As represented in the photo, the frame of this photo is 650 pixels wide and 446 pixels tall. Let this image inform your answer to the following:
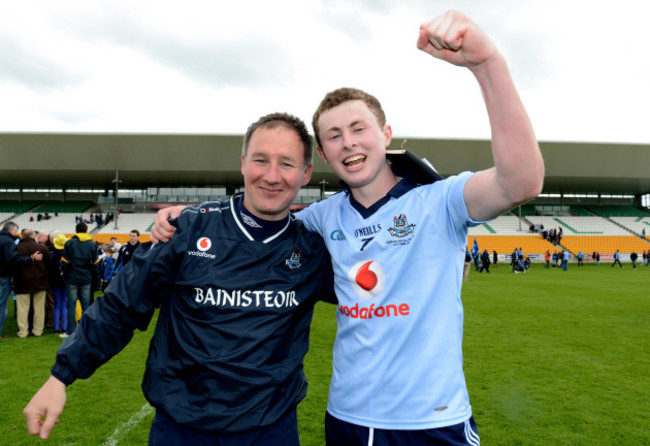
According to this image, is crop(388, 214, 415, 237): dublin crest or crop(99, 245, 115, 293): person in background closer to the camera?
crop(388, 214, 415, 237): dublin crest

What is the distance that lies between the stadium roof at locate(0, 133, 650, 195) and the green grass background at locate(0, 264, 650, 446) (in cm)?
2759

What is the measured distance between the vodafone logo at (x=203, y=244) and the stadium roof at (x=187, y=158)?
3208 cm

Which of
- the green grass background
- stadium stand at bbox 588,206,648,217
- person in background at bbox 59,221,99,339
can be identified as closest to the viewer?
the green grass background

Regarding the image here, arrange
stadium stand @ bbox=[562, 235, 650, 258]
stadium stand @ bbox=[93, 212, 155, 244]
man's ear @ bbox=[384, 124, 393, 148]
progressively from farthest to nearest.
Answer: stadium stand @ bbox=[562, 235, 650, 258]
stadium stand @ bbox=[93, 212, 155, 244]
man's ear @ bbox=[384, 124, 393, 148]

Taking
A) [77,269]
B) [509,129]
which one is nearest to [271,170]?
[509,129]

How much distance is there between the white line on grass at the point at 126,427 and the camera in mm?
3408

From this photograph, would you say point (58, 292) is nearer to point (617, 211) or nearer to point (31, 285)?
point (31, 285)

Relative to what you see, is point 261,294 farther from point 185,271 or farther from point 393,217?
point 393,217

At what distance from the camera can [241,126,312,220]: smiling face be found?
177 cm

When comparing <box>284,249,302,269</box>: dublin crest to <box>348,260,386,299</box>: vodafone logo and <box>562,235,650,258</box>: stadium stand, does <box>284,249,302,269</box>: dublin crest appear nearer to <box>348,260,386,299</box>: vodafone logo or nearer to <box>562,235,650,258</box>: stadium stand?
<box>348,260,386,299</box>: vodafone logo

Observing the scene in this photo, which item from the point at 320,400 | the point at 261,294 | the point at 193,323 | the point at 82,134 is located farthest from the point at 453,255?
the point at 82,134

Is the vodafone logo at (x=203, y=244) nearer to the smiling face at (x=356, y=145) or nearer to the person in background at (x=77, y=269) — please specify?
the smiling face at (x=356, y=145)

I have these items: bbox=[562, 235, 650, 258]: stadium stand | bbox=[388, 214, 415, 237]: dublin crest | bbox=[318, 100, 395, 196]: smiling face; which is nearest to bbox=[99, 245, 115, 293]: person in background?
bbox=[318, 100, 395, 196]: smiling face

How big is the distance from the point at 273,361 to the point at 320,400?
2933 mm
